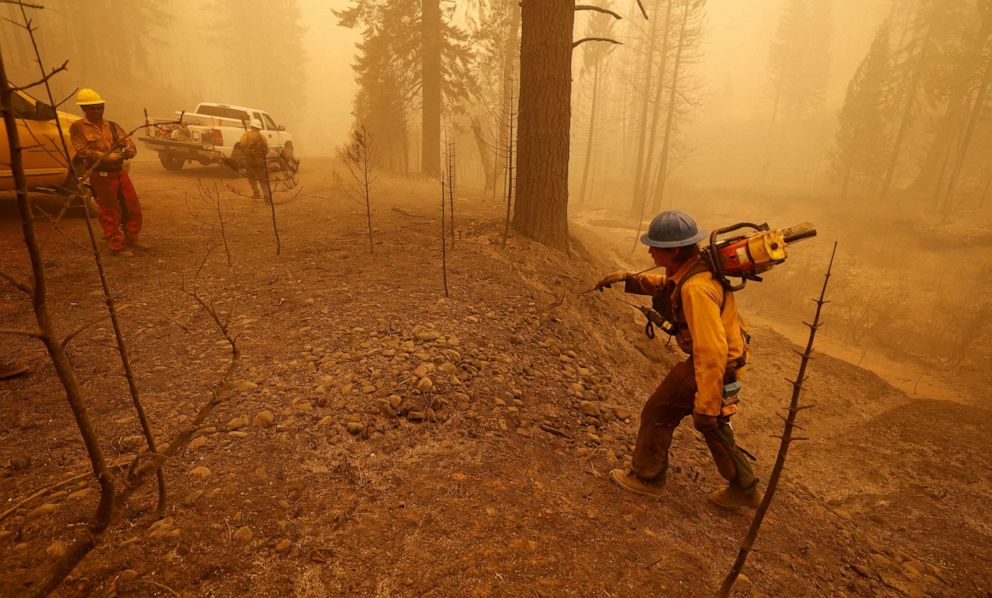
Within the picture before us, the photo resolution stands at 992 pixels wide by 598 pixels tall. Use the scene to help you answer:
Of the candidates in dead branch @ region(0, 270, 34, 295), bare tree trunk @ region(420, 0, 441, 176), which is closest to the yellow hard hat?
dead branch @ region(0, 270, 34, 295)

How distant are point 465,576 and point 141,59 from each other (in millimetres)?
45752

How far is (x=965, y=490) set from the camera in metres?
4.77

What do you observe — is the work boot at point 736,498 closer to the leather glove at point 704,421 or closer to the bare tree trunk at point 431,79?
the leather glove at point 704,421

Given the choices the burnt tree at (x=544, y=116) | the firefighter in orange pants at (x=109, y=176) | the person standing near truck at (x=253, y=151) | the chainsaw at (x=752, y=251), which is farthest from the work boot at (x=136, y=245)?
the chainsaw at (x=752, y=251)

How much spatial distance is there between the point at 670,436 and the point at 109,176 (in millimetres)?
7381

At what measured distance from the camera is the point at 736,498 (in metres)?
3.47

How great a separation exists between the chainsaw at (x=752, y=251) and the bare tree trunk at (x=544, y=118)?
13.9 ft

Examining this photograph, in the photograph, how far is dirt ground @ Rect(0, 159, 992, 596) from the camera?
254 cm

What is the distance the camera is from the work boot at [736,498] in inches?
135

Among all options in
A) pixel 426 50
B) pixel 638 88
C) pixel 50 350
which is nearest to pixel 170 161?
pixel 426 50

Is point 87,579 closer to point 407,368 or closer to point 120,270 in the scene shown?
point 407,368

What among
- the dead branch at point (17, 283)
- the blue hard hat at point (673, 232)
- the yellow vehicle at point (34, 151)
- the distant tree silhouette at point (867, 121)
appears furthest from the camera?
the distant tree silhouette at point (867, 121)

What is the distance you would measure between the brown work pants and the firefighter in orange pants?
21.2ft

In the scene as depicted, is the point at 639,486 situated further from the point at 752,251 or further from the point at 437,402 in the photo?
the point at 752,251
